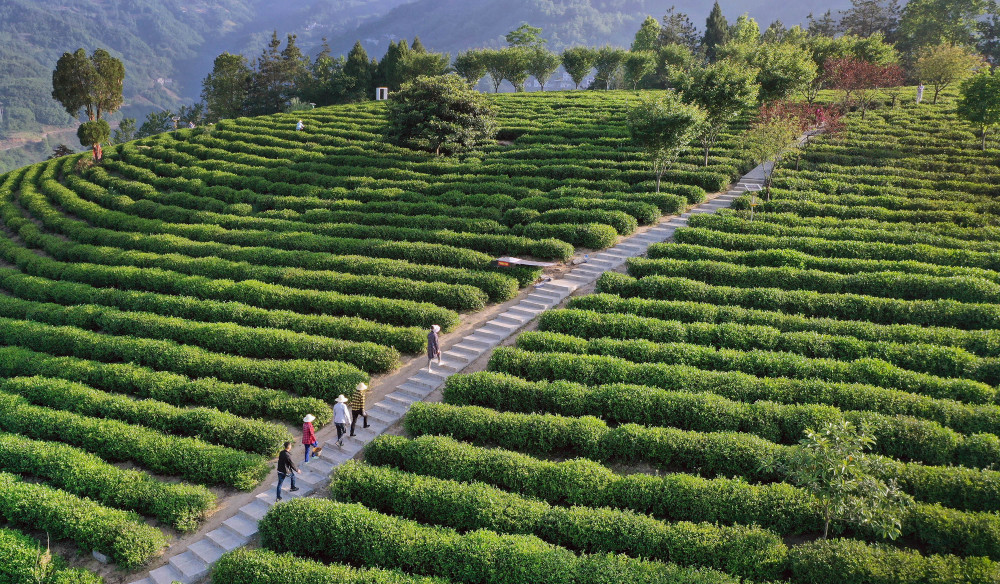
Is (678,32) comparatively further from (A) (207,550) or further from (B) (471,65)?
(A) (207,550)

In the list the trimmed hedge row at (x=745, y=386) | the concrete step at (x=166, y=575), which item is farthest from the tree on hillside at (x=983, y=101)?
Result: the concrete step at (x=166, y=575)

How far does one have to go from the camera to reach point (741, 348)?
666 inches

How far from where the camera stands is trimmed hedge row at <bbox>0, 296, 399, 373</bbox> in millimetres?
18109

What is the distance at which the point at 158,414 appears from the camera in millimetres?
16062

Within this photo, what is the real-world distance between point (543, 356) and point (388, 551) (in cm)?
707

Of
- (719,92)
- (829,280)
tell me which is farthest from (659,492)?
(719,92)

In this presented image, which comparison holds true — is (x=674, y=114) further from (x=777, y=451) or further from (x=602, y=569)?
(x=602, y=569)

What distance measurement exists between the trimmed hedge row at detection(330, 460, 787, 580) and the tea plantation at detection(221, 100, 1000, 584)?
4cm

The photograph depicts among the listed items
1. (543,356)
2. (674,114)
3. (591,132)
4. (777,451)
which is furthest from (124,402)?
(591,132)

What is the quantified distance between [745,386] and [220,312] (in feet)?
57.5

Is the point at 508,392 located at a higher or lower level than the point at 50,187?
lower

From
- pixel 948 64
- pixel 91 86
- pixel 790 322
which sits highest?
pixel 948 64

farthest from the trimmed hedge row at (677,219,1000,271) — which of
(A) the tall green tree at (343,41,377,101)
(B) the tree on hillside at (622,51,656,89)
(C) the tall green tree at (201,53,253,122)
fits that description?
(C) the tall green tree at (201,53,253,122)

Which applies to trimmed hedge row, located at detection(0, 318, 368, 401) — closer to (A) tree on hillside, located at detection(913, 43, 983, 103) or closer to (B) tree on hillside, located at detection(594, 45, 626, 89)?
(A) tree on hillside, located at detection(913, 43, 983, 103)
